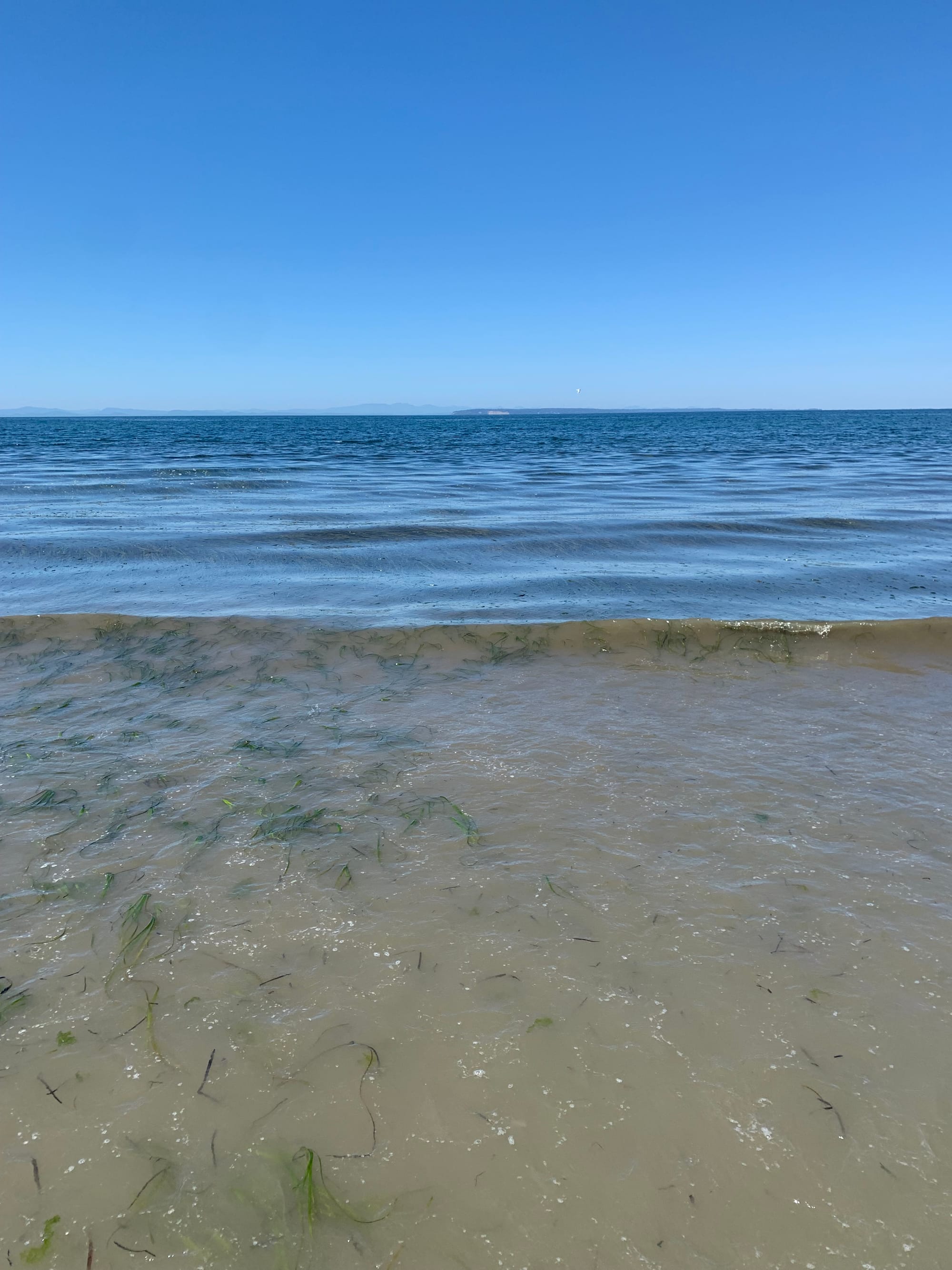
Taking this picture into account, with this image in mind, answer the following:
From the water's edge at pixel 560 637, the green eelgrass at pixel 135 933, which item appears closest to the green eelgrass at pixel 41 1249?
the green eelgrass at pixel 135 933

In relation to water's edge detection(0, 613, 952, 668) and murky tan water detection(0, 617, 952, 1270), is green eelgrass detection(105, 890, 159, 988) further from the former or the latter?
water's edge detection(0, 613, 952, 668)

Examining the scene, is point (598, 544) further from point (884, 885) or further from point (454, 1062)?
point (454, 1062)

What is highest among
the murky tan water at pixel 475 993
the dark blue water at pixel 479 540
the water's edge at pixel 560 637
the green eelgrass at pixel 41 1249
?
the dark blue water at pixel 479 540

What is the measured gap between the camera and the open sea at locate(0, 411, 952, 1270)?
1.88 meters

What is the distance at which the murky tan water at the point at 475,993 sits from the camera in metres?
1.86

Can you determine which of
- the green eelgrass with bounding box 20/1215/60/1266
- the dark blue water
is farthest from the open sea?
the dark blue water

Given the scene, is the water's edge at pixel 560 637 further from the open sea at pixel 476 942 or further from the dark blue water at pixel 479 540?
the dark blue water at pixel 479 540

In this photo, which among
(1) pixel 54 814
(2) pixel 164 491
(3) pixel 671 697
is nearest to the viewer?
(1) pixel 54 814

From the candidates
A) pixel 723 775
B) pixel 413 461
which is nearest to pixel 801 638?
pixel 723 775

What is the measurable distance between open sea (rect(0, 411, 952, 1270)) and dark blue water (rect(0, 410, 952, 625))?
3.62 ft

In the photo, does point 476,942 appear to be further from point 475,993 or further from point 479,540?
point 479,540

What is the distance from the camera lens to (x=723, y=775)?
13.6ft

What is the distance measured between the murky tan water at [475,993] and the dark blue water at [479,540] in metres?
3.51

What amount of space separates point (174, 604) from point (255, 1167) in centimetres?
711
